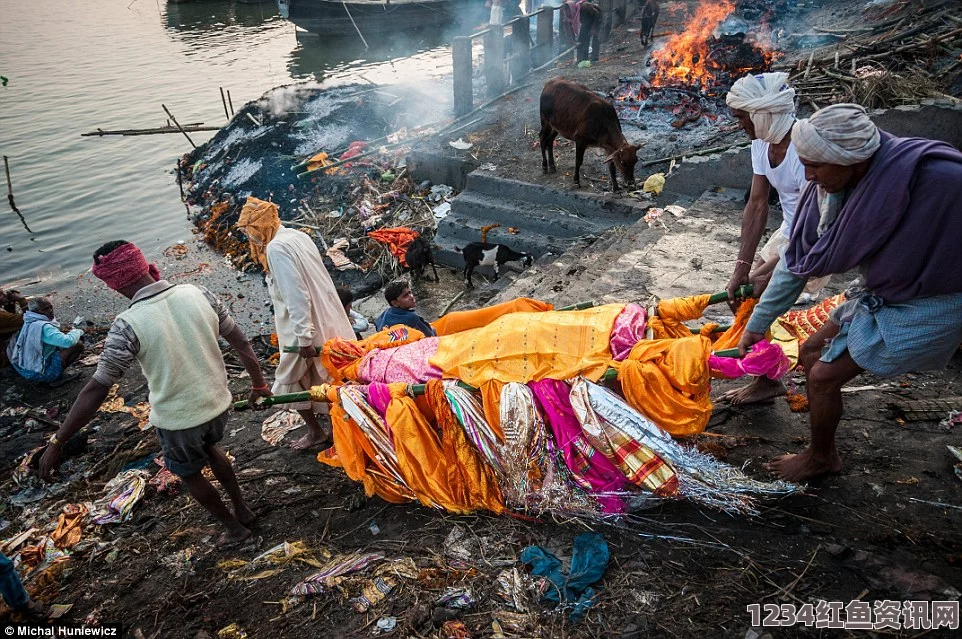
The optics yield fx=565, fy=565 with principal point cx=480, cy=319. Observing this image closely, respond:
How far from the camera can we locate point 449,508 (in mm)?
3260

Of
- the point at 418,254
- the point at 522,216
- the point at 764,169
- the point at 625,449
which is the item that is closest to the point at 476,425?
the point at 625,449

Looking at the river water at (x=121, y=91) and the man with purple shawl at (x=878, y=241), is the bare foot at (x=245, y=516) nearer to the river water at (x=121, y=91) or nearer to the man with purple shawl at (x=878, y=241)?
the man with purple shawl at (x=878, y=241)

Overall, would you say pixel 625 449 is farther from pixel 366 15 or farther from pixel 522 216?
pixel 366 15

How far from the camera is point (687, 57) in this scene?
13.2 meters

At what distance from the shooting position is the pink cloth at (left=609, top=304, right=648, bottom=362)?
319 cm

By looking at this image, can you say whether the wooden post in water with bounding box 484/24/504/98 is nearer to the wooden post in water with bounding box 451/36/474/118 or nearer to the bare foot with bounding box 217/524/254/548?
the wooden post in water with bounding box 451/36/474/118

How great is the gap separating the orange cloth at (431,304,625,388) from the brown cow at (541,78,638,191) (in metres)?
5.76

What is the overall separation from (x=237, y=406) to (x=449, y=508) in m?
1.56

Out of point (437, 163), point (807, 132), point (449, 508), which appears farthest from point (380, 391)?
point (437, 163)

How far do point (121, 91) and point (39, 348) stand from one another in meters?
18.1

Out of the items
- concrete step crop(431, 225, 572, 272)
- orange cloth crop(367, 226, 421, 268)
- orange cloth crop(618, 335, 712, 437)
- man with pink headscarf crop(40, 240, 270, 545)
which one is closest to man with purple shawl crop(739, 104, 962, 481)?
orange cloth crop(618, 335, 712, 437)

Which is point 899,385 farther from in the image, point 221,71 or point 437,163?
point 221,71

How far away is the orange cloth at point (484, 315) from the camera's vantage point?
3.87 m

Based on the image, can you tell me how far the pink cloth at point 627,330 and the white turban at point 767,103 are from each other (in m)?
1.36
